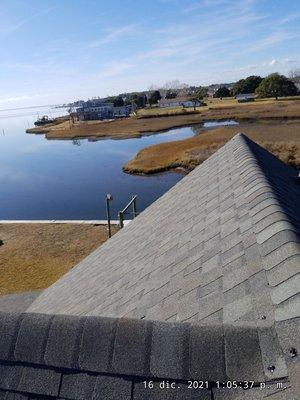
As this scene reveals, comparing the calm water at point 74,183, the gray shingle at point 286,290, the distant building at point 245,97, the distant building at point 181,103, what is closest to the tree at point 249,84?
the distant building at point 245,97

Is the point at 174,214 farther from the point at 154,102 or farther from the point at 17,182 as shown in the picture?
the point at 154,102

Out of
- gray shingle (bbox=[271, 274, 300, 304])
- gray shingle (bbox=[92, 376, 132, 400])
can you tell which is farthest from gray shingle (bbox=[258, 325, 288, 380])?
gray shingle (bbox=[92, 376, 132, 400])

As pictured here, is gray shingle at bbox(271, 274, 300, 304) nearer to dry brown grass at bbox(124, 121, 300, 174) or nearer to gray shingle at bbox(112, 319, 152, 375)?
gray shingle at bbox(112, 319, 152, 375)

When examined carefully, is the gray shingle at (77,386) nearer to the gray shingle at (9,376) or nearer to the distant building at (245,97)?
the gray shingle at (9,376)

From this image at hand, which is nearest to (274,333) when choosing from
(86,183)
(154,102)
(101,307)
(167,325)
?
(167,325)

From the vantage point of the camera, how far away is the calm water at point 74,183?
3958 centimetres

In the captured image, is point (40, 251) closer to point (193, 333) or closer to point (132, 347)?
point (132, 347)

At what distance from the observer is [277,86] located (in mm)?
120500

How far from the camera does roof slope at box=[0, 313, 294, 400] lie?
3.31 metres

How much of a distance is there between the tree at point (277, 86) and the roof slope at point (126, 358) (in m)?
127

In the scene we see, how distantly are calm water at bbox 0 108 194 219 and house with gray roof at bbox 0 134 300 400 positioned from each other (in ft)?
98.7

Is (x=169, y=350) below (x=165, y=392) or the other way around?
the other way around

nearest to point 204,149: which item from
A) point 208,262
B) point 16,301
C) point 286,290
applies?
point 16,301

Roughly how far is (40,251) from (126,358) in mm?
21769
